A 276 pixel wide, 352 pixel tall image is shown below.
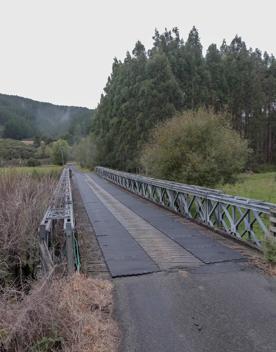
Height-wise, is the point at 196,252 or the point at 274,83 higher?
the point at 274,83

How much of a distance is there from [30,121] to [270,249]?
167603 mm

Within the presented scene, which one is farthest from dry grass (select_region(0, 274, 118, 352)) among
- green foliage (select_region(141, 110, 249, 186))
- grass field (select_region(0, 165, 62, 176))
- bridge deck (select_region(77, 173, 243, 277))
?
grass field (select_region(0, 165, 62, 176))

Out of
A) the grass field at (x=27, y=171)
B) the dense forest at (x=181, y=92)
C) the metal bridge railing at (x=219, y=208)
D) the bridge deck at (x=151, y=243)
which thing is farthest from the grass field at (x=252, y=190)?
the dense forest at (x=181, y=92)

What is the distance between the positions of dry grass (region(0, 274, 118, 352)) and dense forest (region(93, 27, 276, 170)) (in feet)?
101

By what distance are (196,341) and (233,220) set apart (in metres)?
4.83

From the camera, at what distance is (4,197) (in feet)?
39.1

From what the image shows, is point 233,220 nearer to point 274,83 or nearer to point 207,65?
point 207,65

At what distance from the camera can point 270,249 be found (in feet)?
20.5

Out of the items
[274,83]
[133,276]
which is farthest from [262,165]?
[133,276]

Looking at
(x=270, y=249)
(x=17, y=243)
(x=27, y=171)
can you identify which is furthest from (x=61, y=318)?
(x=27, y=171)

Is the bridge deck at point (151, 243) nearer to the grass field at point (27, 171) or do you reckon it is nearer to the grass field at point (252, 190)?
the grass field at point (27, 171)

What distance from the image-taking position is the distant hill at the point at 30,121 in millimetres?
142625

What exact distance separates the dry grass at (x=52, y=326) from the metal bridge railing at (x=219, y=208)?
380 centimetres

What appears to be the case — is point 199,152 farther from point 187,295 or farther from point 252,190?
point 187,295
